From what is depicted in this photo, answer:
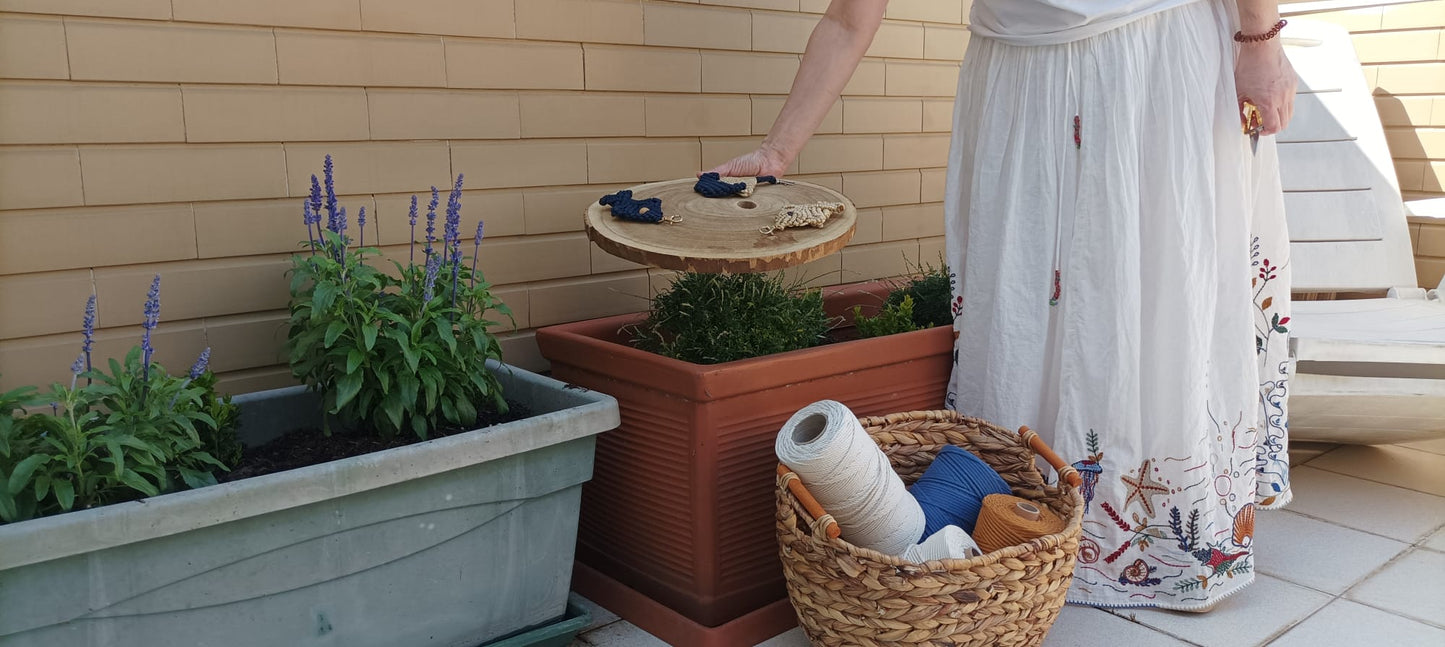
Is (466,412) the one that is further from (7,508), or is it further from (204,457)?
(7,508)

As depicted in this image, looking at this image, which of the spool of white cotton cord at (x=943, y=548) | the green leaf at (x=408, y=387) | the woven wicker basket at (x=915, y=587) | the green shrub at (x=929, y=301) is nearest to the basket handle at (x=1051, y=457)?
the woven wicker basket at (x=915, y=587)

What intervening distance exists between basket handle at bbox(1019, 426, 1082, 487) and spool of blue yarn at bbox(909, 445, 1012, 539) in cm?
10

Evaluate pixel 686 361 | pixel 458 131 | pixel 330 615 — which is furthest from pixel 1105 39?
pixel 330 615

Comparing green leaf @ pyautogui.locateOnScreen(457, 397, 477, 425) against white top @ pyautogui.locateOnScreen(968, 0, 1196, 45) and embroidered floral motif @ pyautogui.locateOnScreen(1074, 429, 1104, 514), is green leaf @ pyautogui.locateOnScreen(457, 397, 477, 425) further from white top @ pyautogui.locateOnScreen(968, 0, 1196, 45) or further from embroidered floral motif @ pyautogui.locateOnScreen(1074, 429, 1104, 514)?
white top @ pyautogui.locateOnScreen(968, 0, 1196, 45)

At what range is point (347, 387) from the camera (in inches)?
69.7

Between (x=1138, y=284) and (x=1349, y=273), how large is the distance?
164 cm

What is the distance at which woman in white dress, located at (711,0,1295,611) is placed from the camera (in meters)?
2.15

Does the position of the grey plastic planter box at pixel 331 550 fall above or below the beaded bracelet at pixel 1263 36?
below

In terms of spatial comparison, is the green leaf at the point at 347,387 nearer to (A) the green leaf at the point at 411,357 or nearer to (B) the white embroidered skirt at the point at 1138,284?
(A) the green leaf at the point at 411,357

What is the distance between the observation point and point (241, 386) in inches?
85.0

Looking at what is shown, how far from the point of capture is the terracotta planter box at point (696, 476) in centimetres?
206

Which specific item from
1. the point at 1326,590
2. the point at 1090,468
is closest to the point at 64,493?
the point at 1090,468

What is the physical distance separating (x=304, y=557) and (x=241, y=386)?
26.7 inches

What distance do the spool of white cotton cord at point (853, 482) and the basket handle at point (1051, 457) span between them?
0.29 m
